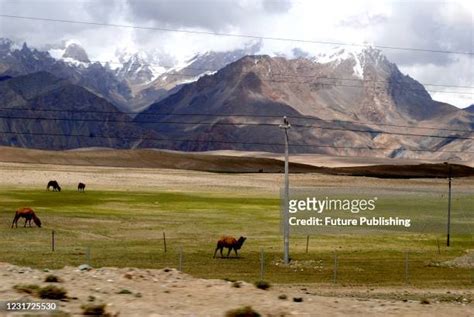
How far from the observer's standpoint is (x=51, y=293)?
21750 mm

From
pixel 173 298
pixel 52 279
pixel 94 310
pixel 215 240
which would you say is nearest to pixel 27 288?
pixel 52 279

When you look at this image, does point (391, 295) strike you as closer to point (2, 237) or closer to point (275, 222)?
point (2, 237)

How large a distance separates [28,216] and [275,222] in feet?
99.8

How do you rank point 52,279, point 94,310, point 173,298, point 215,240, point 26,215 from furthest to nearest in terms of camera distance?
1. point 26,215
2. point 215,240
3. point 52,279
4. point 173,298
5. point 94,310

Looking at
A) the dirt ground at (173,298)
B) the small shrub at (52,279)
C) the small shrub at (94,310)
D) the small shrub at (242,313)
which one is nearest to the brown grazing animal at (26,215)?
the dirt ground at (173,298)

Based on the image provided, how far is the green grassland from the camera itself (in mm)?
50406

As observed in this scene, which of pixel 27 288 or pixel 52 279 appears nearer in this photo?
pixel 27 288

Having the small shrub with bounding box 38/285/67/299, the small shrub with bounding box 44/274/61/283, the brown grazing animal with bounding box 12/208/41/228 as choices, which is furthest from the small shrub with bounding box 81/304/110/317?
the brown grazing animal with bounding box 12/208/41/228

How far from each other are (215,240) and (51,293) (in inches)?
1949

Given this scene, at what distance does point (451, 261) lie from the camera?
58438 millimetres

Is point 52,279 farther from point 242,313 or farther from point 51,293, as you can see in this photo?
point 242,313

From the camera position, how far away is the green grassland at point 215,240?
165ft

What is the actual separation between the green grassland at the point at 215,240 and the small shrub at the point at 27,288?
926 inches

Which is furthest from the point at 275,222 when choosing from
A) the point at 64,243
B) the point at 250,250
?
the point at 64,243
